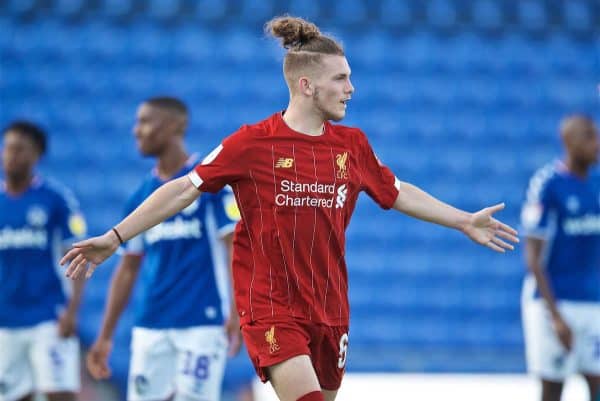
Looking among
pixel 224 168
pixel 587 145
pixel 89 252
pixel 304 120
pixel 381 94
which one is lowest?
pixel 89 252

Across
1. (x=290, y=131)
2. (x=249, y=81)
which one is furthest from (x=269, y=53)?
(x=290, y=131)

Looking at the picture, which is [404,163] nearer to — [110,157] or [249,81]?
[249,81]

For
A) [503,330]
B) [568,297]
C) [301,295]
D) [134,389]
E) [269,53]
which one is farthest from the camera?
[269,53]

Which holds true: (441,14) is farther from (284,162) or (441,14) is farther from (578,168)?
(284,162)

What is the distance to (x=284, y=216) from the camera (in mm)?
4824

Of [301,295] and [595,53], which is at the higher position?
[595,53]

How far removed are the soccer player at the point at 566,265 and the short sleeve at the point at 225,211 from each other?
7.40ft

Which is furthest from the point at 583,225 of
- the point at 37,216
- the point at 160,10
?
the point at 160,10

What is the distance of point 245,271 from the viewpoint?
490 cm

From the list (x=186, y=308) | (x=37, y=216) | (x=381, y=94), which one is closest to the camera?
(x=186, y=308)

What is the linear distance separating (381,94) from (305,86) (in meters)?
7.30

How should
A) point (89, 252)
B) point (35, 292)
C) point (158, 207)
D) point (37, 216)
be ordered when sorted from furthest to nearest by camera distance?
1. point (37, 216)
2. point (35, 292)
3. point (158, 207)
4. point (89, 252)

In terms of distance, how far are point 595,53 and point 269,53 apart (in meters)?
3.54

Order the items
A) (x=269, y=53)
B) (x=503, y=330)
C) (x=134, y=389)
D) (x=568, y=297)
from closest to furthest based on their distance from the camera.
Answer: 1. (x=134, y=389)
2. (x=568, y=297)
3. (x=503, y=330)
4. (x=269, y=53)
